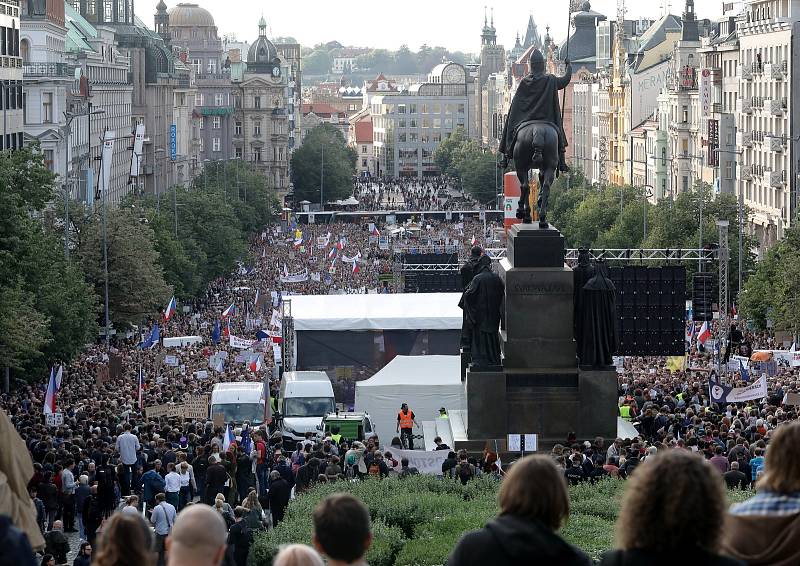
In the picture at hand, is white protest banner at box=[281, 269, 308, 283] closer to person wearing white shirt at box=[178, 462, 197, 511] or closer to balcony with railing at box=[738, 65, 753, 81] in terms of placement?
balcony with railing at box=[738, 65, 753, 81]

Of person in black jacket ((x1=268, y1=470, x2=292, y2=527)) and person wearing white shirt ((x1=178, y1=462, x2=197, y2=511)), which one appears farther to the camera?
person wearing white shirt ((x1=178, y1=462, x2=197, y2=511))

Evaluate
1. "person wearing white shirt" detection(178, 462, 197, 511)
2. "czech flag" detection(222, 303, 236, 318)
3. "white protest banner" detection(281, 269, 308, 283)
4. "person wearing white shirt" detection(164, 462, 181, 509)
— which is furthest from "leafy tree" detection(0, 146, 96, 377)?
"white protest banner" detection(281, 269, 308, 283)

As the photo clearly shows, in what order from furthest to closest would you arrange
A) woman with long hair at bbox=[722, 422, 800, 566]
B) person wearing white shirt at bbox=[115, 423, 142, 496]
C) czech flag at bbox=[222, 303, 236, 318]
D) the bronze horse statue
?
1. czech flag at bbox=[222, 303, 236, 318]
2. person wearing white shirt at bbox=[115, 423, 142, 496]
3. the bronze horse statue
4. woman with long hair at bbox=[722, 422, 800, 566]

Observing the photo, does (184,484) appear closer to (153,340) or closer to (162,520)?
(162,520)

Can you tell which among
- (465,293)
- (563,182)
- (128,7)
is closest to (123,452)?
(465,293)

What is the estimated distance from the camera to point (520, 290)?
28438 millimetres

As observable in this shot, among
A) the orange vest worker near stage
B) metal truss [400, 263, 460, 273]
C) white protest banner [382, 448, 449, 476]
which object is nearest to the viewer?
white protest banner [382, 448, 449, 476]

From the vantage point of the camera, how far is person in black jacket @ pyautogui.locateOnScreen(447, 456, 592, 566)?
30.4ft

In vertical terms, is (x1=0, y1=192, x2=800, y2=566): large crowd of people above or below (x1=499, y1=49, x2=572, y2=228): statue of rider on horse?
below

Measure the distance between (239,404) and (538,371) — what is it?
12.9 meters

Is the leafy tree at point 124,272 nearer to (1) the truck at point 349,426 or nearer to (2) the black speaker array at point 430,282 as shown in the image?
(2) the black speaker array at point 430,282

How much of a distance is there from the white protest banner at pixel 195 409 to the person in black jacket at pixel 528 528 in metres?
30.3

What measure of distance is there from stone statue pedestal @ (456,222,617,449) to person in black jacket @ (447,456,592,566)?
62.5 ft

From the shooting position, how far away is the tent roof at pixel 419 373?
40094mm
